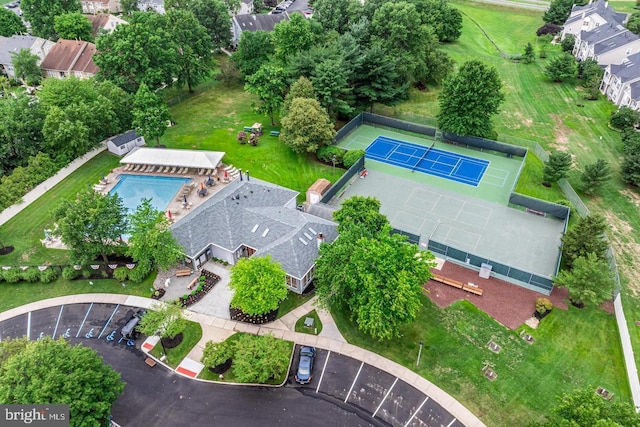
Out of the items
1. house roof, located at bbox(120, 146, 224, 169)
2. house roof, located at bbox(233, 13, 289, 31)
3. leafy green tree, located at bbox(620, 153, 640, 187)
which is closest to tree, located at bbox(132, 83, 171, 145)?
house roof, located at bbox(120, 146, 224, 169)

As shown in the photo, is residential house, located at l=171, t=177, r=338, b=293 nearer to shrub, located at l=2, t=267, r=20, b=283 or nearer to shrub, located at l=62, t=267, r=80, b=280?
shrub, located at l=62, t=267, r=80, b=280

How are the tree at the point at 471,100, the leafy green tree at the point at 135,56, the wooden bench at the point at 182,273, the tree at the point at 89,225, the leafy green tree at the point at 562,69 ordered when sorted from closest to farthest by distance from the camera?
the tree at the point at 89,225 → the wooden bench at the point at 182,273 → the tree at the point at 471,100 → the leafy green tree at the point at 135,56 → the leafy green tree at the point at 562,69

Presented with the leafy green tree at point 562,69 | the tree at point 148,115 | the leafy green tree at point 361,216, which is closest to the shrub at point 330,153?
the leafy green tree at point 361,216

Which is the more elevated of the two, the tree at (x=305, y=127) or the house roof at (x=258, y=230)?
the tree at (x=305, y=127)

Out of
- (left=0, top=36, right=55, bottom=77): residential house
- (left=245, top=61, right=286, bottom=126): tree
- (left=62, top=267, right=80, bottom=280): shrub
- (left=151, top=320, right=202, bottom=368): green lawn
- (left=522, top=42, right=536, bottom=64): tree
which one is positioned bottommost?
(left=151, top=320, right=202, bottom=368): green lawn

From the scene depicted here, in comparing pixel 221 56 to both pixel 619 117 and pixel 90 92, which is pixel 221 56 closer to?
pixel 90 92

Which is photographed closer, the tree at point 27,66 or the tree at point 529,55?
the tree at point 27,66

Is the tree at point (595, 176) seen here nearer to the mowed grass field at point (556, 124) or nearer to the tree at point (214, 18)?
the mowed grass field at point (556, 124)
